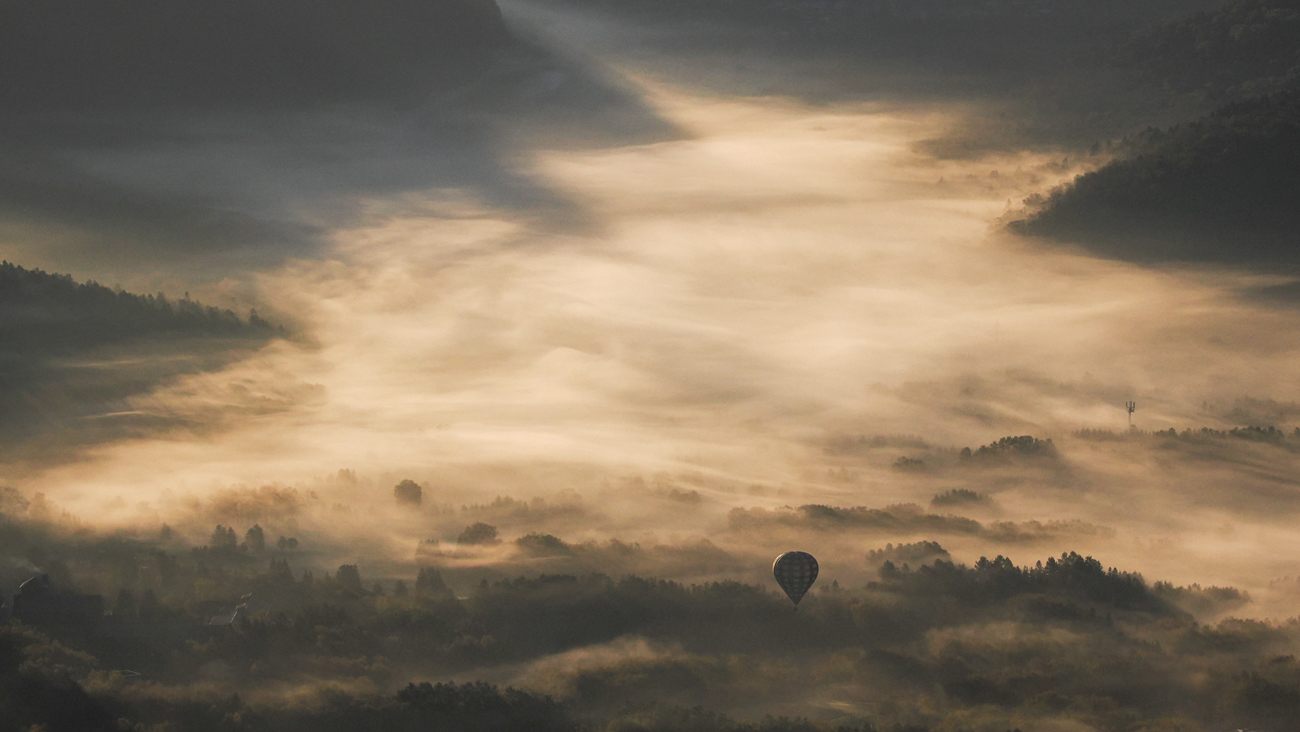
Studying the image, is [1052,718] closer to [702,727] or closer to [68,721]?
[702,727]

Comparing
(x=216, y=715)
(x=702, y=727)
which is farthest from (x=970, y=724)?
(x=216, y=715)

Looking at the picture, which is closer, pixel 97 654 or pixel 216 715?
pixel 216 715

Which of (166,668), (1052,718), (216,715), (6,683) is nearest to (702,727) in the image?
(1052,718)

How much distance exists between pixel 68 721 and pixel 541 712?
52498 millimetres

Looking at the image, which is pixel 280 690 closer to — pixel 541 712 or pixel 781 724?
pixel 541 712

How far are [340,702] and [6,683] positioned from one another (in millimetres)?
38279

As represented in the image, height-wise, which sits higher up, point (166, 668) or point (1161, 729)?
point (166, 668)

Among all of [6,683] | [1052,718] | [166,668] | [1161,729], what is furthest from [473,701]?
[1161,729]

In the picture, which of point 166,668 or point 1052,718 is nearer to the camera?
point 1052,718

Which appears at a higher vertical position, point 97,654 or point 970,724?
point 97,654

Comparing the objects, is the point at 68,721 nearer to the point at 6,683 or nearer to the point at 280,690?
the point at 6,683

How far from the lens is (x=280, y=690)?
628 ft

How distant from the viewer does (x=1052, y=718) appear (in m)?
183

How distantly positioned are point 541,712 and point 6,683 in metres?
61.8
